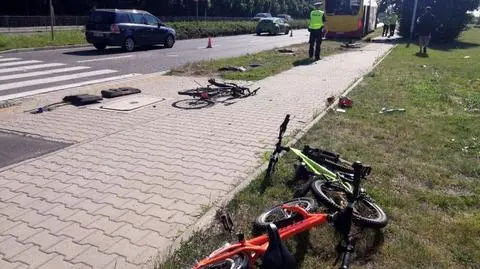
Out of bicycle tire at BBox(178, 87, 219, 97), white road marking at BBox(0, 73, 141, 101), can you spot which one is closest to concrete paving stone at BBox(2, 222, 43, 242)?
bicycle tire at BBox(178, 87, 219, 97)

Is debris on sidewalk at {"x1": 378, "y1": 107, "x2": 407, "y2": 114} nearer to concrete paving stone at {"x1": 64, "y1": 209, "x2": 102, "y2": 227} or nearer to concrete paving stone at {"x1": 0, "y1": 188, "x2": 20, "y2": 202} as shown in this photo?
concrete paving stone at {"x1": 64, "y1": 209, "x2": 102, "y2": 227}

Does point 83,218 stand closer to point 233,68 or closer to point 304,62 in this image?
point 233,68

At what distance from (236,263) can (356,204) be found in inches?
59.9

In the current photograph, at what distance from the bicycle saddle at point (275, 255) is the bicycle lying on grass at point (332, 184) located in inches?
32.6

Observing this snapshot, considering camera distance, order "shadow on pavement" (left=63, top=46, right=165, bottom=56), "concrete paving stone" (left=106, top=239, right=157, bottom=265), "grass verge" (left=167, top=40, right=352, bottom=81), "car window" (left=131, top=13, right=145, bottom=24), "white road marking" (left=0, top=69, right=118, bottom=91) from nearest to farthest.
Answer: "concrete paving stone" (left=106, top=239, right=157, bottom=265) → "white road marking" (left=0, top=69, right=118, bottom=91) → "grass verge" (left=167, top=40, right=352, bottom=81) → "shadow on pavement" (left=63, top=46, right=165, bottom=56) → "car window" (left=131, top=13, right=145, bottom=24)

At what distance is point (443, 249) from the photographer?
3.65 metres

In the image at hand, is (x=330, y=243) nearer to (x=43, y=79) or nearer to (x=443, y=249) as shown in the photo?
(x=443, y=249)

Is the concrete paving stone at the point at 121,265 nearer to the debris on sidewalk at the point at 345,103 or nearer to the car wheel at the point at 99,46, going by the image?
the debris on sidewalk at the point at 345,103

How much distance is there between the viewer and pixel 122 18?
19.9 meters

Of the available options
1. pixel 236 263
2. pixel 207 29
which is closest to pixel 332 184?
pixel 236 263

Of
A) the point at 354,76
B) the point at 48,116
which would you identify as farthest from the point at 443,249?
the point at 354,76

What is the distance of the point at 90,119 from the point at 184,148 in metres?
2.46

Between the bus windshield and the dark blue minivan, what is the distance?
12907 millimetres

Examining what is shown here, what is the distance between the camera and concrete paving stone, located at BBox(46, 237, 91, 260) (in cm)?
350
